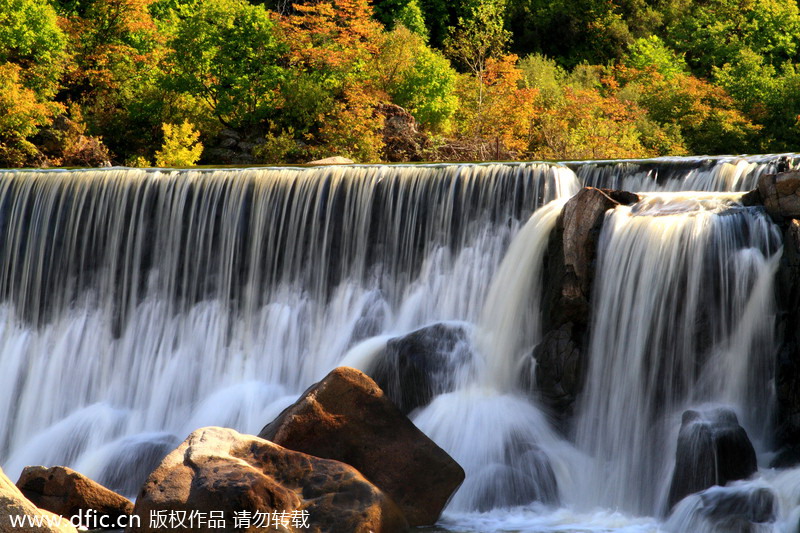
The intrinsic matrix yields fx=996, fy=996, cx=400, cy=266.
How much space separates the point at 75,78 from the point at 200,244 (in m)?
16.6

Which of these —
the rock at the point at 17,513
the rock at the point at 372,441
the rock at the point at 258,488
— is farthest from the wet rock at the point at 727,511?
the rock at the point at 17,513

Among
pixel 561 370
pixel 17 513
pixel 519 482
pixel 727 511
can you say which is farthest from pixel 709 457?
pixel 17 513

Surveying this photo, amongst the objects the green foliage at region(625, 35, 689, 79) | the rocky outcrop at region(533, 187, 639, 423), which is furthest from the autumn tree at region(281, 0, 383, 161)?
the rocky outcrop at region(533, 187, 639, 423)

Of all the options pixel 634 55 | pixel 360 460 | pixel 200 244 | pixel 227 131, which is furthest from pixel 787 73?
pixel 360 460

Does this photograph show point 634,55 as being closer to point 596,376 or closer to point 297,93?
point 297,93

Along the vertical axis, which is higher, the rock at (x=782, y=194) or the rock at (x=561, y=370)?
the rock at (x=782, y=194)

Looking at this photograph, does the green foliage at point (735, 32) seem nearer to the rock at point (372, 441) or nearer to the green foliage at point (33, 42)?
the green foliage at point (33, 42)

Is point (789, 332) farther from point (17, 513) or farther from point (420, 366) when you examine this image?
point (17, 513)

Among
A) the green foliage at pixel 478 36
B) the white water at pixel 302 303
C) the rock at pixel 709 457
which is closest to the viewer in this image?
the rock at pixel 709 457

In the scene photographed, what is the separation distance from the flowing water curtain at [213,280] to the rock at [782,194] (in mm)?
4053

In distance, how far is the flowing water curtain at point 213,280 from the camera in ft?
51.0

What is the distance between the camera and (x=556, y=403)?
13062 millimetres

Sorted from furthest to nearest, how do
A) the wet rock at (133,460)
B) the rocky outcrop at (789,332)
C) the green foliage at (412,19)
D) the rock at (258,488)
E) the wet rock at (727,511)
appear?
1. the green foliage at (412,19)
2. the wet rock at (133,460)
3. the rocky outcrop at (789,332)
4. the wet rock at (727,511)
5. the rock at (258,488)

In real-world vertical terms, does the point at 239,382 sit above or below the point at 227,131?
below
